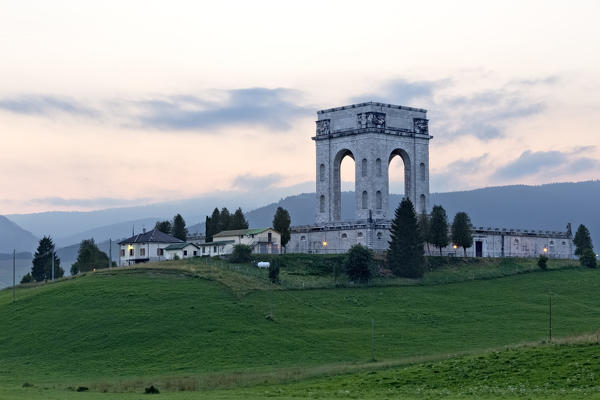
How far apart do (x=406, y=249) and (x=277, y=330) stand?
32.7m

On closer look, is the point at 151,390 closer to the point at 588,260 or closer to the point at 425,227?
the point at 425,227

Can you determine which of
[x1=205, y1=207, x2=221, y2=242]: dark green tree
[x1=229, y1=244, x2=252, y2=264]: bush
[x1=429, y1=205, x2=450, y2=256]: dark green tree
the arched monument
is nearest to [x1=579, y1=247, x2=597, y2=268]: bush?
[x1=429, y1=205, x2=450, y2=256]: dark green tree

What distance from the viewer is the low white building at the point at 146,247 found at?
139250 millimetres

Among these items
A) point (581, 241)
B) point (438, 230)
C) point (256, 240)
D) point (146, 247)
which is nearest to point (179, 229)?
point (146, 247)

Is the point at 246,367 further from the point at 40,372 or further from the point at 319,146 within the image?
the point at 319,146

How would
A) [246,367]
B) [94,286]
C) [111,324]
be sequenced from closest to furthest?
[246,367]
[111,324]
[94,286]

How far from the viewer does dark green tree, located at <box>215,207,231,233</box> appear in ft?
484

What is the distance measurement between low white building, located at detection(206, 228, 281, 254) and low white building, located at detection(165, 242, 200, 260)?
11.4 ft

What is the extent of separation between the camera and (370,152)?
144250mm

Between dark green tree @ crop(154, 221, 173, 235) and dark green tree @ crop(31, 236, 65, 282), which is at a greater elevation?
dark green tree @ crop(154, 221, 173, 235)

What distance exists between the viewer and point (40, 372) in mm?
84750

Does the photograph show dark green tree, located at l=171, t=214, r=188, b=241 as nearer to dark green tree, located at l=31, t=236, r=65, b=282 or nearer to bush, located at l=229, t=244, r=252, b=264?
dark green tree, located at l=31, t=236, r=65, b=282

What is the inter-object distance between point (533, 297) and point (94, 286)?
4814 centimetres

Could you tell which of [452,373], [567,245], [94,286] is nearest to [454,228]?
[567,245]
